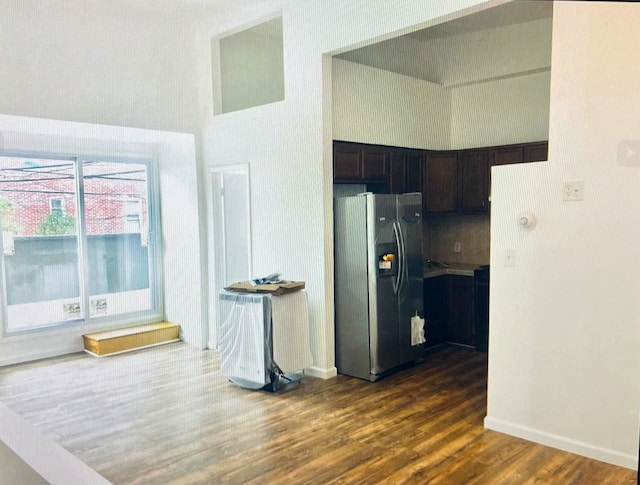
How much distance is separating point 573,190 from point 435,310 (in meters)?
2.40

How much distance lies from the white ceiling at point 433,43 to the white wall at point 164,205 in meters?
1.98

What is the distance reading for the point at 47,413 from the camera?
11.7 feet

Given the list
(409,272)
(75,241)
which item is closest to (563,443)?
(409,272)

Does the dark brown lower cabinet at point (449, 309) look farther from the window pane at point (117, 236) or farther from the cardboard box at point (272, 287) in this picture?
the window pane at point (117, 236)

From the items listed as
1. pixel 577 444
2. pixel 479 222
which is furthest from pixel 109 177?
pixel 577 444

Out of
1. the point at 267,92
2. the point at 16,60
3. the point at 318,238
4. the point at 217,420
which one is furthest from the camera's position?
the point at 267,92

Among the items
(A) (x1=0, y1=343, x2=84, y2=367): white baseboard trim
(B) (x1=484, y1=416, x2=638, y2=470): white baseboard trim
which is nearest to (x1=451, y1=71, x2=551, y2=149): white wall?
(B) (x1=484, y1=416, x2=638, y2=470): white baseboard trim

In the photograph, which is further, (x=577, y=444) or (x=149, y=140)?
(x=149, y=140)

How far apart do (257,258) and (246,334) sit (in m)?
0.96

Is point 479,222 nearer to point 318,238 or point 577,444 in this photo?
point 318,238

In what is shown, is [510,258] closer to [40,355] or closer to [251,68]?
[251,68]

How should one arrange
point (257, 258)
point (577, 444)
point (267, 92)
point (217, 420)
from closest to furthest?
point (577, 444) < point (217, 420) < point (257, 258) < point (267, 92)

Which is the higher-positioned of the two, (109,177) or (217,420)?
(109,177)

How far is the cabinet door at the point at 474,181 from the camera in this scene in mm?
4945
